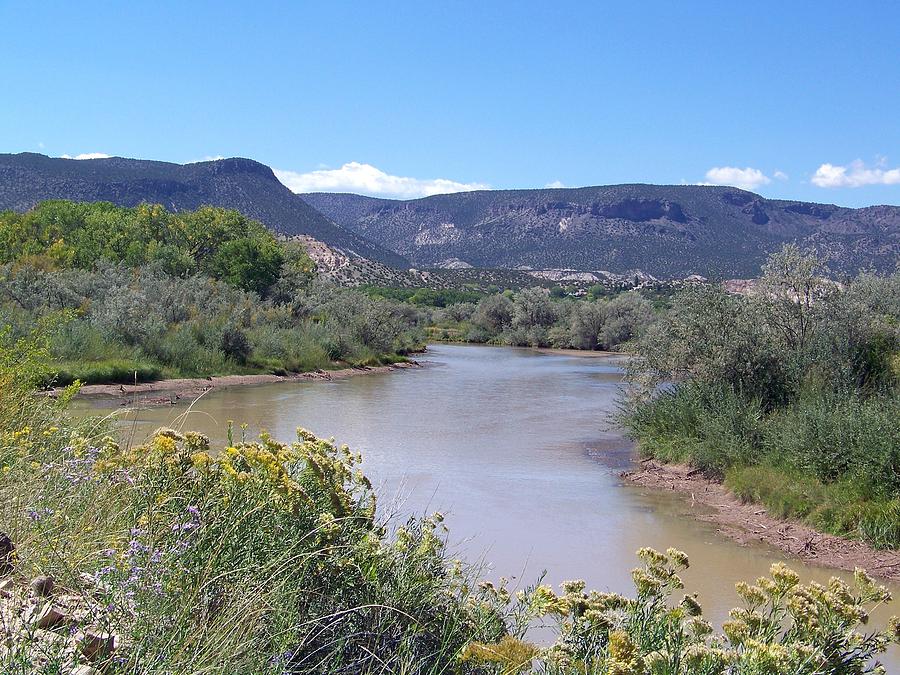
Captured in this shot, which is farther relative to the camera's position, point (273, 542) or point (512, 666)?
point (273, 542)

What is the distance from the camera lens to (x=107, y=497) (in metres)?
5.02

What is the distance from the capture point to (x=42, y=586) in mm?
3779

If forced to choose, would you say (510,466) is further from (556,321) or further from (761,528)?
(556,321)

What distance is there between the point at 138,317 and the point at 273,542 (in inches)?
1040

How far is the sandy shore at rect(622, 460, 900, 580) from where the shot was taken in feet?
33.3

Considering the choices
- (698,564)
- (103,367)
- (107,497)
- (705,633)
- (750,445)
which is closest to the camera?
(705,633)

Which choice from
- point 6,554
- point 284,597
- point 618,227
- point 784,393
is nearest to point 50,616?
point 6,554

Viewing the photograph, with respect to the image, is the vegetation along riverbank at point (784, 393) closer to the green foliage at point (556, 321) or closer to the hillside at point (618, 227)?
the green foliage at point (556, 321)

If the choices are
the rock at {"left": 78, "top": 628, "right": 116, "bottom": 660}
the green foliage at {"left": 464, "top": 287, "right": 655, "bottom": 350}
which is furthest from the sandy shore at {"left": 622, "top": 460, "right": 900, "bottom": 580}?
the green foliage at {"left": 464, "top": 287, "right": 655, "bottom": 350}

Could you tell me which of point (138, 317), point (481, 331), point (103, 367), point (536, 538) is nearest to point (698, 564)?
point (536, 538)

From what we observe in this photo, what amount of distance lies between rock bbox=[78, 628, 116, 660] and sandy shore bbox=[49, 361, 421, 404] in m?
15.5

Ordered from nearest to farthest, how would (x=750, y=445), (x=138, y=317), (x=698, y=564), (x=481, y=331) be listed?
(x=698, y=564), (x=750, y=445), (x=138, y=317), (x=481, y=331)

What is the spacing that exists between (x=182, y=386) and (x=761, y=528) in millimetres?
19462

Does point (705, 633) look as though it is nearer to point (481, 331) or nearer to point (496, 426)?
point (496, 426)
